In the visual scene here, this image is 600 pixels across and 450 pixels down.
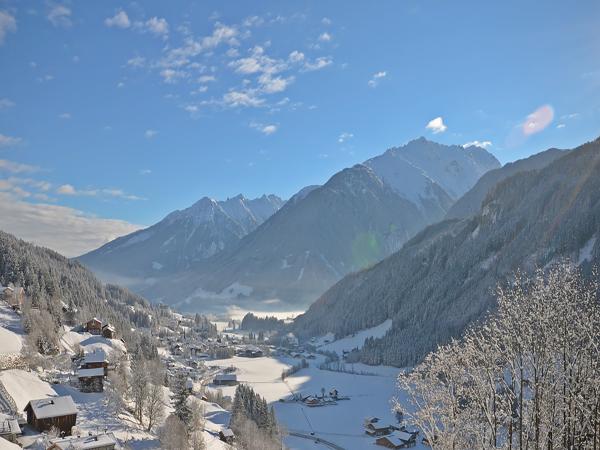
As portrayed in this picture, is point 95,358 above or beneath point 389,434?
above

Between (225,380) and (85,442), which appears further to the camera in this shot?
(225,380)

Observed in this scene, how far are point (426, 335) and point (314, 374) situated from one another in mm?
42559

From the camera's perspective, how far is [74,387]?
6256 centimetres

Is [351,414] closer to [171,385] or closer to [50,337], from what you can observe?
[171,385]

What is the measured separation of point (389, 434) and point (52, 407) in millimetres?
62894

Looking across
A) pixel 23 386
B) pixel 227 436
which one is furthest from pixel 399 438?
pixel 23 386

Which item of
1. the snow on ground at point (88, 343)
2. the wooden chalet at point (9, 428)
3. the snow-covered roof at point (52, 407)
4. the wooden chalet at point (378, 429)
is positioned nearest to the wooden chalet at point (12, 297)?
the snow on ground at point (88, 343)

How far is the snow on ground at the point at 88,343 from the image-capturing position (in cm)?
8821

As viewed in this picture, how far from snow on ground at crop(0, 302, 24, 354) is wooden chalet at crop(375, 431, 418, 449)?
6199cm

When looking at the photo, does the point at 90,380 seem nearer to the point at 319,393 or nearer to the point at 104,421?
the point at 104,421

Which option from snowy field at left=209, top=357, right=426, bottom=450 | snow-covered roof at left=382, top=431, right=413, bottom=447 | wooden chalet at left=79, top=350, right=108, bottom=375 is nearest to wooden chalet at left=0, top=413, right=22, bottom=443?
wooden chalet at left=79, top=350, right=108, bottom=375

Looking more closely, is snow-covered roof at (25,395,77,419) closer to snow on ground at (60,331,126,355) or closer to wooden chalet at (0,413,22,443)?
wooden chalet at (0,413,22,443)

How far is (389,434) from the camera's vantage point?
8962 centimetres

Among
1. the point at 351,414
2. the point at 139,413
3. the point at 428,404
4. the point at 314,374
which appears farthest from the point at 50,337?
the point at 314,374
